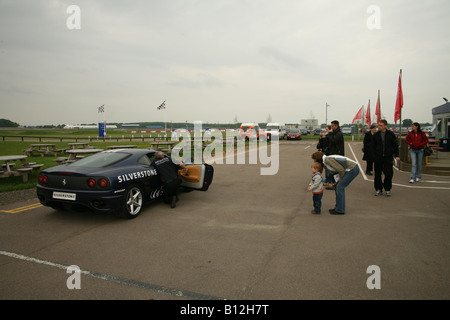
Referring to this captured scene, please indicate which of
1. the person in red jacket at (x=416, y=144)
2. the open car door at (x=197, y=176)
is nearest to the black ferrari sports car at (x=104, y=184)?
the open car door at (x=197, y=176)

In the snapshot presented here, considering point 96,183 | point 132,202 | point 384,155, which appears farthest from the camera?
point 384,155

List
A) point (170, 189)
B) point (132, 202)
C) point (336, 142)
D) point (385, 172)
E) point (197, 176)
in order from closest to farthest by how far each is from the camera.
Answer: point (132, 202) < point (170, 189) < point (197, 176) < point (385, 172) < point (336, 142)

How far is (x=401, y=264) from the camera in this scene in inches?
147

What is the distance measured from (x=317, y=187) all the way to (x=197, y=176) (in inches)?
113

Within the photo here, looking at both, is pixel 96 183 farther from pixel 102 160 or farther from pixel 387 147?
pixel 387 147

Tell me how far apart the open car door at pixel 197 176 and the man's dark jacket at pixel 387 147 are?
4.61 metres

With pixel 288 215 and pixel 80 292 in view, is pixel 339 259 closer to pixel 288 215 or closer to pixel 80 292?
pixel 288 215

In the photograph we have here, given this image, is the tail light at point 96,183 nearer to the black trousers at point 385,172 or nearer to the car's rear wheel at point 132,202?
the car's rear wheel at point 132,202

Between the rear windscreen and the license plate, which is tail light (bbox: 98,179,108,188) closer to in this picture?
the license plate

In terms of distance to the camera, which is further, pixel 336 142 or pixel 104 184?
pixel 336 142

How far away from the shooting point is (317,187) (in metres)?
5.87

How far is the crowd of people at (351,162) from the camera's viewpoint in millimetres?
5922

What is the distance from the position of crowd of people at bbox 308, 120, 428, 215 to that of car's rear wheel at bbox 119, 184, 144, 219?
137 inches

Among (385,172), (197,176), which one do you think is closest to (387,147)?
(385,172)
